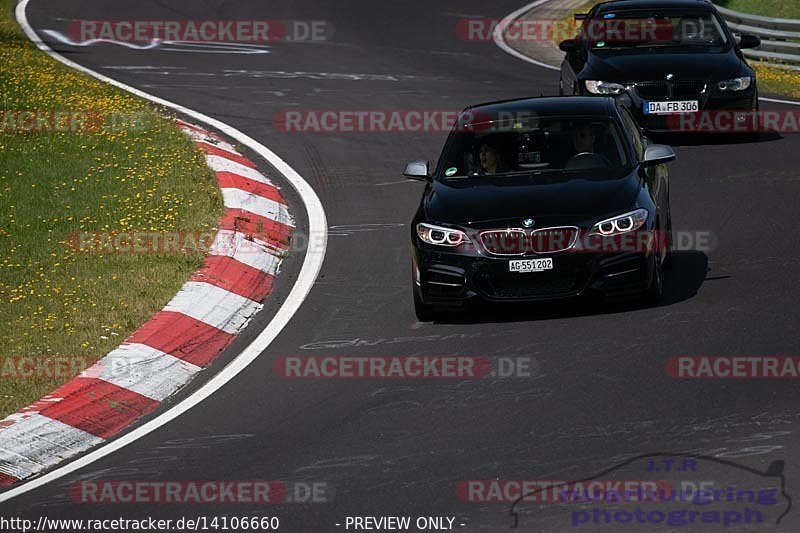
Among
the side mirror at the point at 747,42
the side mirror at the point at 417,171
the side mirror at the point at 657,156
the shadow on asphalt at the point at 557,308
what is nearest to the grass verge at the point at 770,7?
the side mirror at the point at 747,42

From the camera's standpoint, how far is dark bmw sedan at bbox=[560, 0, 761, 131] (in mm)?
17047

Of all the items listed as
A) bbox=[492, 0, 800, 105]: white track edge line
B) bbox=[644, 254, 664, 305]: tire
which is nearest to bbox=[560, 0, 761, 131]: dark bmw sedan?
bbox=[492, 0, 800, 105]: white track edge line

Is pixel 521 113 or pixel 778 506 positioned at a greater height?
pixel 521 113

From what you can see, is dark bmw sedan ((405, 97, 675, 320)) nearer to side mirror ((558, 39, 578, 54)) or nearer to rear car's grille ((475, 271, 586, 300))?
rear car's grille ((475, 271, 586, 300))

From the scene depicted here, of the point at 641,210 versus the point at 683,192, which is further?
the point at 683,192

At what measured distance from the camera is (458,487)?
24.2ft

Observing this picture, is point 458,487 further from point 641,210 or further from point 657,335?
point 641,210

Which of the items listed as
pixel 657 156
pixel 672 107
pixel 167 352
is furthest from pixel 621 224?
pixel 672 107

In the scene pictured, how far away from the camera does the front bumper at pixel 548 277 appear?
33.9 ft

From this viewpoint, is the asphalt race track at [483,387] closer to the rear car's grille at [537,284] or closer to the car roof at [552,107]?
the rear car's grille at [537,284]

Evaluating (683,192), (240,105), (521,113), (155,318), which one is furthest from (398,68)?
(155,318)

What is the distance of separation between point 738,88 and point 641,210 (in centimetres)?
692

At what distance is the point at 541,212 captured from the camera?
1059 centimetres

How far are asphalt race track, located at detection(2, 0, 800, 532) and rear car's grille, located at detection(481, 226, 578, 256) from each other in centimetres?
54
